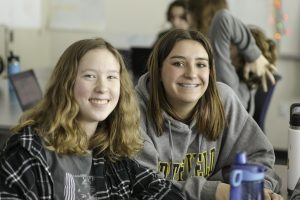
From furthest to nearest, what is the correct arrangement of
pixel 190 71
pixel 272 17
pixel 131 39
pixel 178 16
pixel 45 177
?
pixel 131 39, pixel 272 17, pixel 178 16, pixel 190 71, pixel 45 177

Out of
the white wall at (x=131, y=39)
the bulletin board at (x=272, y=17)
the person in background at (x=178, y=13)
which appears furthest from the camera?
the white wall at (x=131, y=39)

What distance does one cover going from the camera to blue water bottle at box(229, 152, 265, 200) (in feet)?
3.59

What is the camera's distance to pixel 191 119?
1.69 metres

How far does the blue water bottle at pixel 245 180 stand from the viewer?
3.59ft

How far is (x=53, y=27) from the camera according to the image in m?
4.98

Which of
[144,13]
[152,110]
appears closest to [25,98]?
[152,110]

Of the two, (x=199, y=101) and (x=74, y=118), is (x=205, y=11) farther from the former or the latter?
(x=74, y=118)

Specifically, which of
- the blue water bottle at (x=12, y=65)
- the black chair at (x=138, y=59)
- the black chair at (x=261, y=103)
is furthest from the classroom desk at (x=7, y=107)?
the black chair at (x=261, y=103)

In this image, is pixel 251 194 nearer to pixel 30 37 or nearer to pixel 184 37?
pixel 184 37

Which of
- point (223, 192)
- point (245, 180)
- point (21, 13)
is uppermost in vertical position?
point (21, 13)

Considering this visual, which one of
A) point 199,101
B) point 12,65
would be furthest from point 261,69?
point 12,65

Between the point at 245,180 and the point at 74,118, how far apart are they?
0.55m

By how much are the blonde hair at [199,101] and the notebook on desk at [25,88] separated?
4.02 feet

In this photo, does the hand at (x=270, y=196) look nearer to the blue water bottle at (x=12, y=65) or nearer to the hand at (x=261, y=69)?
the hand at (x=261, y=69)
